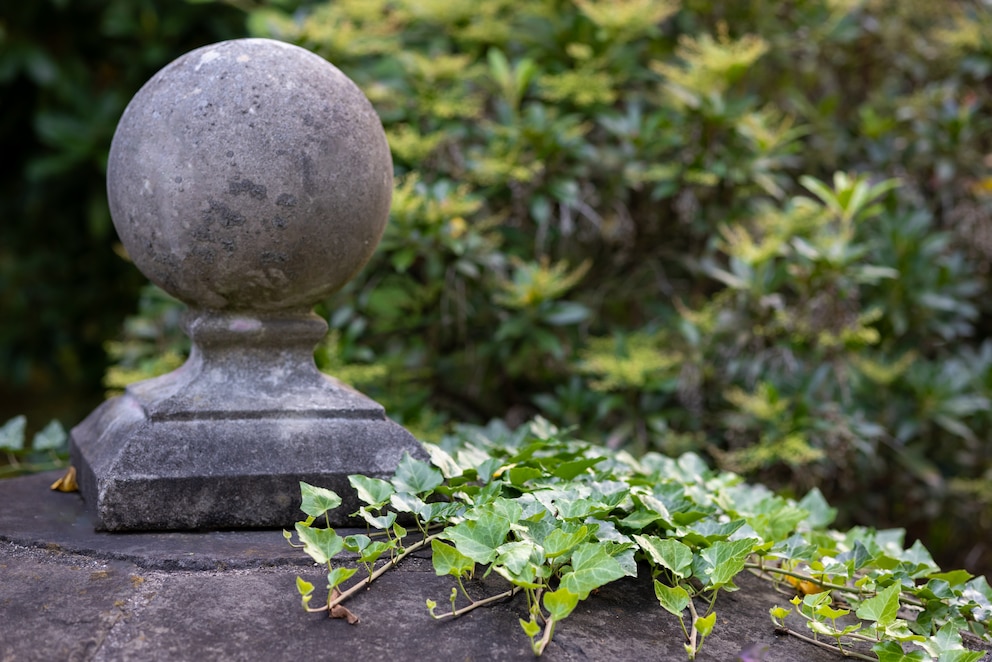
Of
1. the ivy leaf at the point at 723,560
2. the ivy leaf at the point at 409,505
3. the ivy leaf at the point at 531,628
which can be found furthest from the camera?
the ivy leaf at the point at 409,505

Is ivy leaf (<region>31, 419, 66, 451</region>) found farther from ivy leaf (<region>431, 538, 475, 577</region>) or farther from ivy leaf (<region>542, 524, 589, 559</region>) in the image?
ivy leaf (<region>542, 524, 589, 559</region>)

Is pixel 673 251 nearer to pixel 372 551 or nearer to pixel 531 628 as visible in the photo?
pixel 372 551

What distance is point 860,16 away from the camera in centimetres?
438

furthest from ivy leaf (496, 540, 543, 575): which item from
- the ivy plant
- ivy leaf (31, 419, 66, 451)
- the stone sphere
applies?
ivy leaf (31, 419, 66, 451)

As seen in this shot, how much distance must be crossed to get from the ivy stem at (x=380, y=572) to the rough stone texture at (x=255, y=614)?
0.7 inches

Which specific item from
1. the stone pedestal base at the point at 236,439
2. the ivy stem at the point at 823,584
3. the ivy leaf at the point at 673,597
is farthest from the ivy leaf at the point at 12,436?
the ivy stem at the point at 823,584

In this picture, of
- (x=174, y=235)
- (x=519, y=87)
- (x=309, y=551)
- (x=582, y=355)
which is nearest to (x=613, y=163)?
(x=519, y=87)

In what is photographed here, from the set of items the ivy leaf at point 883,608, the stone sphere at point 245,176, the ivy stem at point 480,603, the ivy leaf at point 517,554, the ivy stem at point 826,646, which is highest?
the stone sphere at point 245,176

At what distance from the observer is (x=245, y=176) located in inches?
77.4

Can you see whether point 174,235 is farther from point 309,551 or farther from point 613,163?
point 613,163

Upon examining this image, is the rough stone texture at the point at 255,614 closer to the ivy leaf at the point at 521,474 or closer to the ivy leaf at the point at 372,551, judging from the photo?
the ivy leaf at the point at 372,551

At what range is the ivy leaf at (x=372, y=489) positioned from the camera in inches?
71.6

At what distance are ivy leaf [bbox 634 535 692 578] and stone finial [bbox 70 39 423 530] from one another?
665 millimetres

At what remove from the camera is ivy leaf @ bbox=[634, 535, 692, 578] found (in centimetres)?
170
